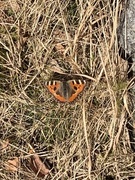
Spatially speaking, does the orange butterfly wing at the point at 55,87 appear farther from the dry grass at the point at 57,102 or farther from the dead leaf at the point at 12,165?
the dead leaf at the point at 12,165

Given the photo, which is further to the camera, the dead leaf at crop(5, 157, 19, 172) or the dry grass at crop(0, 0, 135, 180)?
the dead leaf at crop(5, 157, 19, 172)

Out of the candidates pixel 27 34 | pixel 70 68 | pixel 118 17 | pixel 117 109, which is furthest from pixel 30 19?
pixel 117 109

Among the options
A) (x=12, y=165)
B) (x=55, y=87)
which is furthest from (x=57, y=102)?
(x=12, y=165)

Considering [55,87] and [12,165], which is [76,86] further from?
[12,165]

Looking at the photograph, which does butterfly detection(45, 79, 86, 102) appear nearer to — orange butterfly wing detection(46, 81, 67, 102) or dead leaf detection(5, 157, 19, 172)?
orange butterfly wing detection(46, 81, 67, 102)

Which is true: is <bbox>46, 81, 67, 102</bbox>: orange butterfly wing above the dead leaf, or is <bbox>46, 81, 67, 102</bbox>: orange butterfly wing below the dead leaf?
above

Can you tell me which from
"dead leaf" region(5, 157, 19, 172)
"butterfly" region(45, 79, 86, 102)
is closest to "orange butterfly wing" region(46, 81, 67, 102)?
"butterfly" region(45, 79, 86, 102)

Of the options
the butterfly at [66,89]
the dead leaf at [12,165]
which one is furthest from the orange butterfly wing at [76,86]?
the dead leaf at [12,165]
